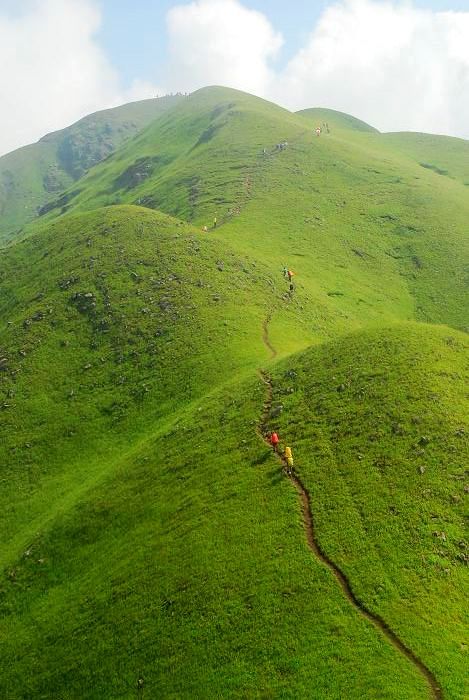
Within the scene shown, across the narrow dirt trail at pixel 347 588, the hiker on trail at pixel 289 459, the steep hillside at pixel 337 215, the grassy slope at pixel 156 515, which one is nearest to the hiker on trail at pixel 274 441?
the narrow dirt trail at pixel 347 588

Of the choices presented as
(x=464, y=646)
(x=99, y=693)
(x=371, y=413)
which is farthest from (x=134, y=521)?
(x=464, y=646)

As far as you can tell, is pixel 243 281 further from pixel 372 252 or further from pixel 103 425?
pixel 372 252

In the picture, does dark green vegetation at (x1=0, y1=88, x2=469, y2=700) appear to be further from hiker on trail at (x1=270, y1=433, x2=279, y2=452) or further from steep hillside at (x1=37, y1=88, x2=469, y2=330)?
steep hillside at (x1=37, y1=88, x2=469, y2=330)

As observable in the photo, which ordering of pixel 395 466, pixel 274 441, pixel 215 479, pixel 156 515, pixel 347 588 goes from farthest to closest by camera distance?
1. pixel 215 479
2. pixel 274 441
3. pixel 156 515
4. pixel 395 466
5. pixel 347 588

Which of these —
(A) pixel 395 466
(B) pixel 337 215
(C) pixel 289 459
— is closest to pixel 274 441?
(C) pixel 289 459

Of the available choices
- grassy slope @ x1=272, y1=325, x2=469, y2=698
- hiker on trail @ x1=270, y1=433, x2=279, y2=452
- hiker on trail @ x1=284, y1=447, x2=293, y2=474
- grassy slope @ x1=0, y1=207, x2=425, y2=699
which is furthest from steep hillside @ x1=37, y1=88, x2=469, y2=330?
hiker on trail @ x1=284, y1=447, x2=293, y2=474

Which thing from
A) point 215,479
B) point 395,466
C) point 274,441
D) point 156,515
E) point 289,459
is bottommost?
point 156,515

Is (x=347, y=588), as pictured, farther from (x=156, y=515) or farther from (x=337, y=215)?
(x=337, y=215)
